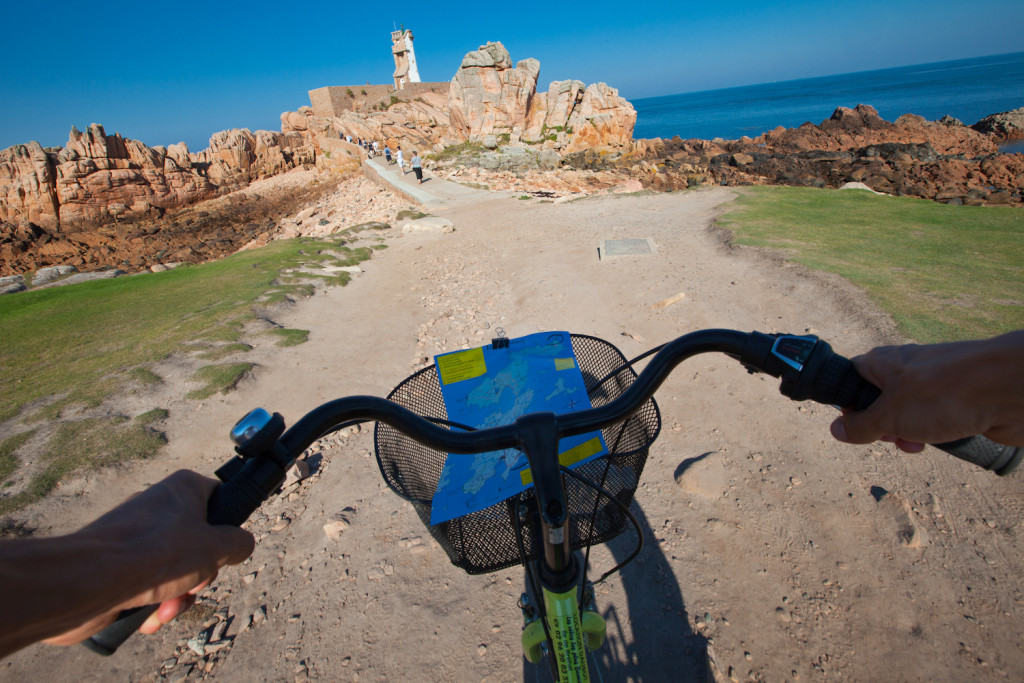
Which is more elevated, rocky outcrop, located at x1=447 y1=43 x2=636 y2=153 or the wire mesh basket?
rocky outcrop, located at x1=447 y1=43 x2=636 y2=153

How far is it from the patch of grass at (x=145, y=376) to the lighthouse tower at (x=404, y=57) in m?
51.7

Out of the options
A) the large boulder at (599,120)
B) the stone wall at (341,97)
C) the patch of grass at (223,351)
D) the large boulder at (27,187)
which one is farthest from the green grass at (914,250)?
the stone wall at (341,97)

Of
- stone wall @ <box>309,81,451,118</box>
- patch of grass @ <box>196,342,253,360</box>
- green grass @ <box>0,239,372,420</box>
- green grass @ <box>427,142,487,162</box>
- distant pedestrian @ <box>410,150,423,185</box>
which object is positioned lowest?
patch of grass @ <box>196,342,253,360</box>

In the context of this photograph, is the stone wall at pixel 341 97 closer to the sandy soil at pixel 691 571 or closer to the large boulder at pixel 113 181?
the large boulder at pixel 113 181

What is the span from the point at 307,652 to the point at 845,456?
3.84 meters

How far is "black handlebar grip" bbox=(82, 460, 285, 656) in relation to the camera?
0.81m

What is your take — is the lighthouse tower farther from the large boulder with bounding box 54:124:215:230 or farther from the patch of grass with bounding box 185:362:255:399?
the patch of grass with bounding box 185:362:255:399

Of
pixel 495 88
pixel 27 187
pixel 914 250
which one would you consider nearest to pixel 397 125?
pixel 495 88

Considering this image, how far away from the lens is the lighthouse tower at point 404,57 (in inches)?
1907

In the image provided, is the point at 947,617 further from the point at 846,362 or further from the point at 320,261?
the point at 320,261

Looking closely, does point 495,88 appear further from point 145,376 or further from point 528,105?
point 145,376

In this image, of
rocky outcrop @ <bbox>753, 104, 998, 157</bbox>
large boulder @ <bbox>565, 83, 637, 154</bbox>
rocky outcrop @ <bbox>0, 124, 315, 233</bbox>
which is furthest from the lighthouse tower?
rocky outcrop @ <bbox>753, 104, 998, 157</bbox>

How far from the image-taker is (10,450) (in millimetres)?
3934

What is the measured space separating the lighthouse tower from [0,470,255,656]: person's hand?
55975 mm
